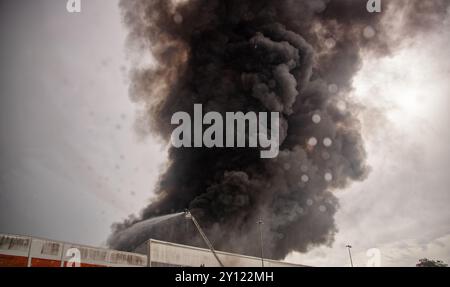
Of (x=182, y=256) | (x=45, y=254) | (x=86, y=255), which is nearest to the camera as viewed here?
(x=45, y=254)

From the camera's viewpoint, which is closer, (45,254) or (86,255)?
(45,254)

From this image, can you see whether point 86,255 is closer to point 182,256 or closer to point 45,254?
point 45,254

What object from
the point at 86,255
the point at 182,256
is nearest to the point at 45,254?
the point at 86,255

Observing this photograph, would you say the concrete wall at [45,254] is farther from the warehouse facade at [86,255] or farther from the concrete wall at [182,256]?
Answer: the concrete wall at [182,256]

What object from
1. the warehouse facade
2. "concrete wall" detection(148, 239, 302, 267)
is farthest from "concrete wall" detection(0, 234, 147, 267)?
"concrete wall" detection(148, 239, 302, 267)

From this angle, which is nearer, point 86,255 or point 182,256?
point 86,255

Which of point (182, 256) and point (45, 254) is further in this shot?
point (182, 256)

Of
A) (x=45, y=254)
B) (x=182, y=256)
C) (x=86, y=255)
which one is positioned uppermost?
(x=182, y=256)

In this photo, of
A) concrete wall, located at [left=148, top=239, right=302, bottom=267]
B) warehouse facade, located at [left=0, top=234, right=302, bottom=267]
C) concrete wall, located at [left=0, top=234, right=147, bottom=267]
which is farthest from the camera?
concrete wall, located at [left=148, top=239, right=302, bottom=267]

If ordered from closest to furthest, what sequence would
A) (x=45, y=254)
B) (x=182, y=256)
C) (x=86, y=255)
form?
1. (x=45, y=254)
2. (x=86, y=255)
3. (x=182, y=256)

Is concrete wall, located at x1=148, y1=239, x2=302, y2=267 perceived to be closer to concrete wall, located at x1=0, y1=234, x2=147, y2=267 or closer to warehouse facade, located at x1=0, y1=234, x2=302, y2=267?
warehouse facade, located at x1=0, y1=234, x2=302, y2=267

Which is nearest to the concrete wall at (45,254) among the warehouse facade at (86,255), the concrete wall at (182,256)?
the warehouse facade at (86,255)

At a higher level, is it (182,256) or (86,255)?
(182,256)
